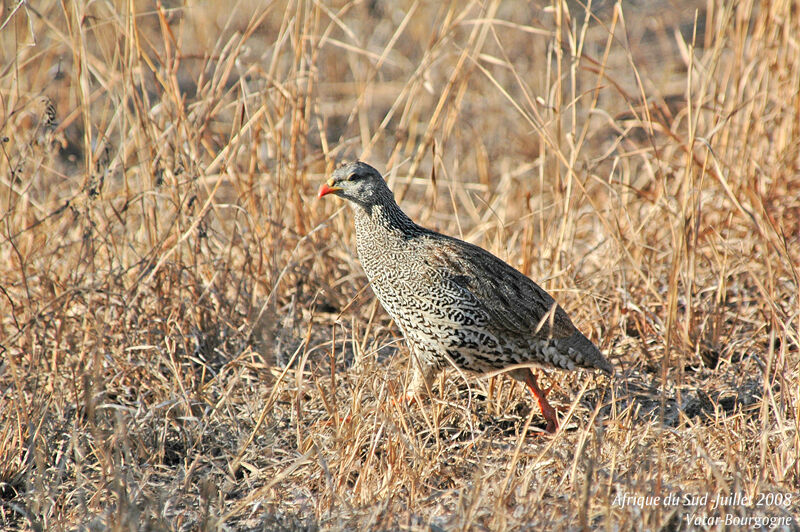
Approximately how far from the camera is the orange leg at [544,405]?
3.95m

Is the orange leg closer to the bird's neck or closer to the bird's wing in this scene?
the bird's wing

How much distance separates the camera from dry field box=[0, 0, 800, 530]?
3271mm

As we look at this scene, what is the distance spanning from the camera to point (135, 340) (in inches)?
171

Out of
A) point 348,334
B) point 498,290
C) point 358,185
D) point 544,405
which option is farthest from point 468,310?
point 348,334

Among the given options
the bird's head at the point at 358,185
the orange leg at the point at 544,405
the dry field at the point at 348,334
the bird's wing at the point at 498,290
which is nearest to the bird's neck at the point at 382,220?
the bird's head at the point at 358,185

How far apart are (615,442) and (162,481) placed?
6.80ft

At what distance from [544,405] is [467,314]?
61 cm

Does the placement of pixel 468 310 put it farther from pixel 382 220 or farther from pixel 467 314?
pixel 382 220

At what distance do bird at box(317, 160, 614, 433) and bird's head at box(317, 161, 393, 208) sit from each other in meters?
0.04

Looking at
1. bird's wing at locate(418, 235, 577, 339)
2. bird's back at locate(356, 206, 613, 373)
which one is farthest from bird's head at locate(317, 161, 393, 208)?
bird's wing at locate(418, 235, 577, 339)

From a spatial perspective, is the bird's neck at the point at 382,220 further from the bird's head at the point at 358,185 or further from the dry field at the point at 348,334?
the dry field at the point at 348,334

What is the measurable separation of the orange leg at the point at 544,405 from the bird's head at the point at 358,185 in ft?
3.90

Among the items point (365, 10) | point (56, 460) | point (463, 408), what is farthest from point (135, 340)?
point (365, 10)

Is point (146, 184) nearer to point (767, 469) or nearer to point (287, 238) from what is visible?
point (287, 238)
